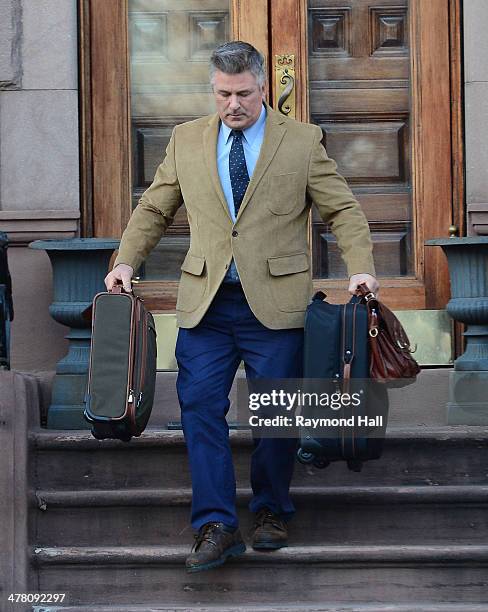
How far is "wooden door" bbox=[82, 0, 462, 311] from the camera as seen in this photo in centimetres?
737

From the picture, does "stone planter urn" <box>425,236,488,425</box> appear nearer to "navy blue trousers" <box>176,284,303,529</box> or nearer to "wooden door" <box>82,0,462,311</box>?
"wooden door" <box>82,0,462,311</box>

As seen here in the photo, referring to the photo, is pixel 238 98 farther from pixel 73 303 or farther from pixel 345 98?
pixel 345 98

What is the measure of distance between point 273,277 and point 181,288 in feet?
1.34

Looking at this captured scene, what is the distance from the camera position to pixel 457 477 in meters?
6.04

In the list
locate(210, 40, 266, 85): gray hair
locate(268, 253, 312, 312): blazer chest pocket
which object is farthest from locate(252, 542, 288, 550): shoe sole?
locate(210, 40, 266, 85): gray hair

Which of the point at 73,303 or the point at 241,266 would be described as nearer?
the point at 241,266

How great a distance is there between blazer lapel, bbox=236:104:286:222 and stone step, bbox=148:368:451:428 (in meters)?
1.83

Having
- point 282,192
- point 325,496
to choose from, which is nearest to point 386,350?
point 282,192

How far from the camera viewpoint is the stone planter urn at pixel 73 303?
21.8 ft

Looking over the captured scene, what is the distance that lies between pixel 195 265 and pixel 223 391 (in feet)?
1.75

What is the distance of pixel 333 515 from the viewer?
19.1 feet

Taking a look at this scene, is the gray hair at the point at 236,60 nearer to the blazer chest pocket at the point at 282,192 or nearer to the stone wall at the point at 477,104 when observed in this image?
the blazer chest pocket at the point at 282,192

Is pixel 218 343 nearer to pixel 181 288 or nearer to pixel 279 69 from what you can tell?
pixel 181 288

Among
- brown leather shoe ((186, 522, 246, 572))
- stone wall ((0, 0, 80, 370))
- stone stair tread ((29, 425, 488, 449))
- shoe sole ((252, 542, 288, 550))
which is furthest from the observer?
stone wall ((0, 0, 80, 370))
